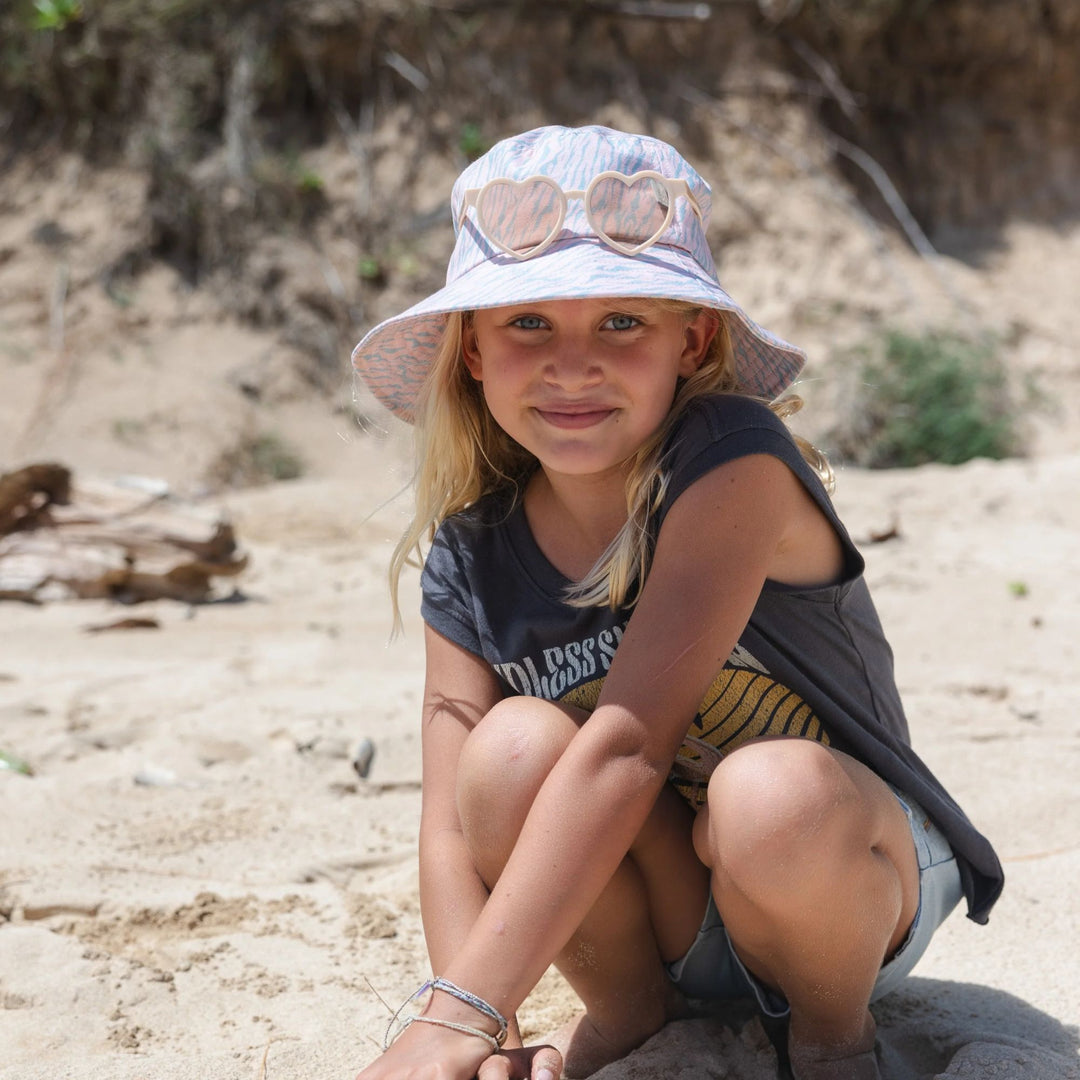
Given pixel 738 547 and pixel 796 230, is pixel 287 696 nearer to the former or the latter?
pixel 738 547

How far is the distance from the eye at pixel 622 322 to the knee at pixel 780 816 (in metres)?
0.57

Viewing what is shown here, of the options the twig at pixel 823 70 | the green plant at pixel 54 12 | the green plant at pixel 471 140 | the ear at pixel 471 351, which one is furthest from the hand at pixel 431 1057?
the twig at pixel 823 70

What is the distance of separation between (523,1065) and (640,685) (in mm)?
443

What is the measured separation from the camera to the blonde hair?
5.32ft

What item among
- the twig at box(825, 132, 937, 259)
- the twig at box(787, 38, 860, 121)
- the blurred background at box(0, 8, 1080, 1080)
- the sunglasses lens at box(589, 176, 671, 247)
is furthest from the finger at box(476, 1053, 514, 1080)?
the twig at box(787, 38, 860, 121)

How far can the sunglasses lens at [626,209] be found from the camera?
1.58 meters

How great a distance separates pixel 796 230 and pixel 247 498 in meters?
4.02

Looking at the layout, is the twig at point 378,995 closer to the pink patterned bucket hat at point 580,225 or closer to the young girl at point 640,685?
the young girl at point 640,685

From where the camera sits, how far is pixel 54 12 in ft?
23.3

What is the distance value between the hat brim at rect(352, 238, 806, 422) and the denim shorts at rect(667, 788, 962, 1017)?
2.07ft

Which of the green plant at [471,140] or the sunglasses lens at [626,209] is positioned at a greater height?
the green plant at [471,140]

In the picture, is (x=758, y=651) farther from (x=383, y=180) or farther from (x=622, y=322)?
(x=383, y=180)

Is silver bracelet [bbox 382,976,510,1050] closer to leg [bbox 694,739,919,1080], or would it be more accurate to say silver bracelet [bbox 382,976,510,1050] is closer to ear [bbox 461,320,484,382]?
leg [bbox 694,739,919,1080]

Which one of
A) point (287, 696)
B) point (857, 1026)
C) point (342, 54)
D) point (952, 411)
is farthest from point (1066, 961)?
point (342, 54)
